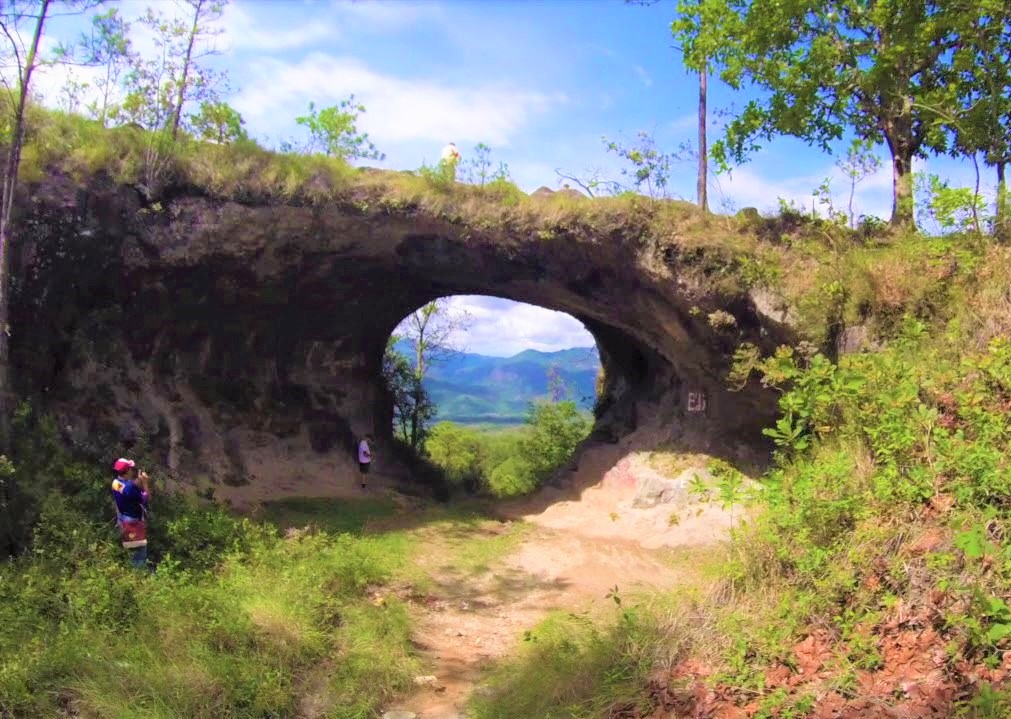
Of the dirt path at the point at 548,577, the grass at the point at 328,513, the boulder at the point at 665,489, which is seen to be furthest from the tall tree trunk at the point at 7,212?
the boulder at the point at 665,489

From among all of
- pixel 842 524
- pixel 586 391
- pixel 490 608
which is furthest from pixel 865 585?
pixel 586 391

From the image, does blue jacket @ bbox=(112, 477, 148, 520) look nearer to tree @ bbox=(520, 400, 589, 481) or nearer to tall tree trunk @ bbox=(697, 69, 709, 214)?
tall tree trunk @ bbox=(697, 69, 709, 214)

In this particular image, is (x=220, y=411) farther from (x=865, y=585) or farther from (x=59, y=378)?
(x=865, y=585)

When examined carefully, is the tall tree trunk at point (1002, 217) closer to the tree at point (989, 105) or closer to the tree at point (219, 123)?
the tree at point (989, 105)

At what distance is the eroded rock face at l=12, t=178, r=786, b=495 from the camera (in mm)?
9930

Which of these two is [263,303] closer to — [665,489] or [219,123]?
[219,123]

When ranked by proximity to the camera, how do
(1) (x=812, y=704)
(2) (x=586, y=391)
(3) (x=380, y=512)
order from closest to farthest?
1. (1) (x=812, y=704)
2. (3) (x=380, y=512)
3. (2) (x=586, y=391)

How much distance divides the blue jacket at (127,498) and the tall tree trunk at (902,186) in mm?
10157

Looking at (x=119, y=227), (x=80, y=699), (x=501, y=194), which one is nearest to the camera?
(x=80, y=699)

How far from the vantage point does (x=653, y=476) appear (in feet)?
42.1

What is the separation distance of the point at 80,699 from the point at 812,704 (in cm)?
493

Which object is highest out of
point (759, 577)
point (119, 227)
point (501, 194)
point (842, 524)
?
point (501, 194)

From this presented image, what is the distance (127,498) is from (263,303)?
618cm

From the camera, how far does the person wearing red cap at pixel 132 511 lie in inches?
275
